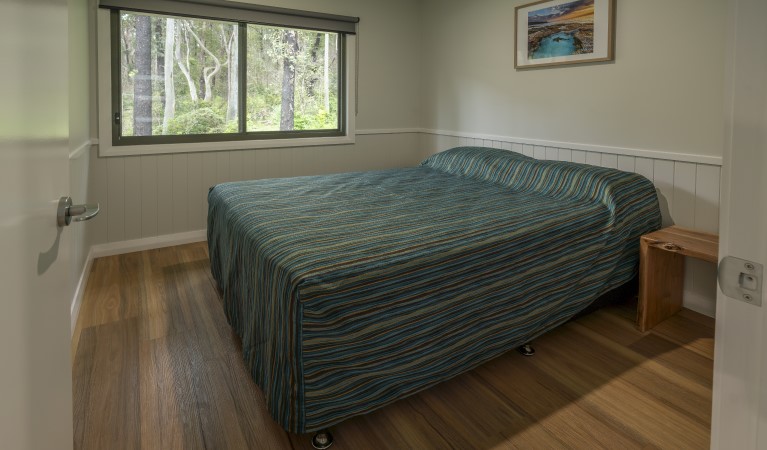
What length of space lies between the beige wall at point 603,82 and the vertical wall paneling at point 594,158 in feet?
0.27

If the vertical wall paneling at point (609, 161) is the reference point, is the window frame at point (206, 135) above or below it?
above

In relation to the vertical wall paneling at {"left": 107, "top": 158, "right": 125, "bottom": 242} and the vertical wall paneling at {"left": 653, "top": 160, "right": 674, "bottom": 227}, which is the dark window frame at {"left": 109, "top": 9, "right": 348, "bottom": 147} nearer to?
the vertical wall paneling at {"left": 107, "top": 158, "right": 125, "bottom": 242}

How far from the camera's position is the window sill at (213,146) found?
336cm

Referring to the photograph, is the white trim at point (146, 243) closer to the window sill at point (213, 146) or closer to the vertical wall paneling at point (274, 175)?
the vertical wall paneling at point (274, 175)

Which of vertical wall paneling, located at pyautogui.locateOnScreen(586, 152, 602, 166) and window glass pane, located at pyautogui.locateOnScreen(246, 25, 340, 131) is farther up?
window glass pane, located at pyautogui.locateOnScreen(246, 25, 340, 131)

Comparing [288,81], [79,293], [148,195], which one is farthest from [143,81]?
[79,293]

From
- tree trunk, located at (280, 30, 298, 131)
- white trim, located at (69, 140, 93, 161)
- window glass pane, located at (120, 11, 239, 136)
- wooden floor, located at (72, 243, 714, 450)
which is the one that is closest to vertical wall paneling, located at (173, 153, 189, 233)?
window glass pane, located at (120, 11, 239, 136)

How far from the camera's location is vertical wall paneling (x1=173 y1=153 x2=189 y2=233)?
3.62m

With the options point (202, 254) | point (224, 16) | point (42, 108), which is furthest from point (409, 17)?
point (42, 108)

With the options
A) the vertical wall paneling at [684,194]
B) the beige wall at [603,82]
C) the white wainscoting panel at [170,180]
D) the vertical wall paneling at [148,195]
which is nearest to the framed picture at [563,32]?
the beige wall at [603,82]

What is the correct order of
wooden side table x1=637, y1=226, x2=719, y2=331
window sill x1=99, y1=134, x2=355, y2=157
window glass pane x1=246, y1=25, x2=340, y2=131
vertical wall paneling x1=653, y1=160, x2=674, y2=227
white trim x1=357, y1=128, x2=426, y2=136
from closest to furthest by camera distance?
1. wooden side table x1=637, y1=226, x2=719, y2=331
2. vertical wall paneling x1=653, y1=160, x2=674, y2=227
3. window sill x1=99, y1=134, x2=355, y2=157
4. window glass pane x1=246, y1=25, x2=340, y2=131
5. white trim x1=357, y1=128, x2=426, y2=136

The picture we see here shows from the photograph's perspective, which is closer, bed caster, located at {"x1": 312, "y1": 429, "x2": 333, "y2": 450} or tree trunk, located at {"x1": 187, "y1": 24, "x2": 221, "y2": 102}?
bed caster, located at {"x1": 312, "y1": 429, "x2": 333, "y2": 450}

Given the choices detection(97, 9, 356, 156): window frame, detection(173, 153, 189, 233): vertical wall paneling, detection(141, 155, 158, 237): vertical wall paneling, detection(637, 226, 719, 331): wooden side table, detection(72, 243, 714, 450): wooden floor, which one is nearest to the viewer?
detection(72, 243, 714, 450): wooden floor

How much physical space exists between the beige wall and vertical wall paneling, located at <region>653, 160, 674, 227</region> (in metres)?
0.09
